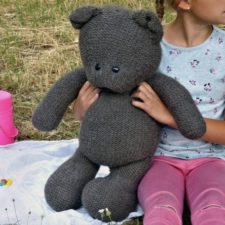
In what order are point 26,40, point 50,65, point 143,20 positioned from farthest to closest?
point 26,40 → point 50,65 → point 143,20

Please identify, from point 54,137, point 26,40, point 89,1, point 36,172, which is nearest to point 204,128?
point 36,172

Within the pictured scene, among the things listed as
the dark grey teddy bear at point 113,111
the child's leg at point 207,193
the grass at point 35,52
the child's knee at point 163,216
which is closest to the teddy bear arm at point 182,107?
the dark grey teddy bear at point 113,111

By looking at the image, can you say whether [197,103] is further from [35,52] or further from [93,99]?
[35,52]

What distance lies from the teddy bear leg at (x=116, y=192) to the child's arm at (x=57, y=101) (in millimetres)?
222

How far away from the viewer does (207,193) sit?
1.71 meters

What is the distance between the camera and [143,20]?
1693 mm

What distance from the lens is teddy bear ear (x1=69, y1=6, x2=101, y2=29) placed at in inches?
68.2

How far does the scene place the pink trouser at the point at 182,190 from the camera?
1626 millimetres

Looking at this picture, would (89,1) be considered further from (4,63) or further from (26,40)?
(4,63)

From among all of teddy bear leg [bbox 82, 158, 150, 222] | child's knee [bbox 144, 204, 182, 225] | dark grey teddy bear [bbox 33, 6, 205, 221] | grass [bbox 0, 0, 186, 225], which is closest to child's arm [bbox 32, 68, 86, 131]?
dark grey teddy bear [bbox 33, 6, 205, 221]

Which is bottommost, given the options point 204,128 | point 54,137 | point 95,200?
point 54,137

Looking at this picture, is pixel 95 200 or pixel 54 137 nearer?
pixel 95 200

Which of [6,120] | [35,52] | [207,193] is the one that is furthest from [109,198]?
[35,52]

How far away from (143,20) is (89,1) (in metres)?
2.39
